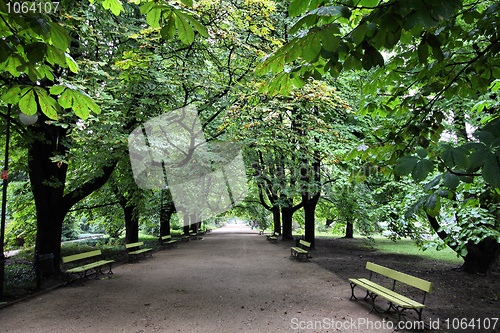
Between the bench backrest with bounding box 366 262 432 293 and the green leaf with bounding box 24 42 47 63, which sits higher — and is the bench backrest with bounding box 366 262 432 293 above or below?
below

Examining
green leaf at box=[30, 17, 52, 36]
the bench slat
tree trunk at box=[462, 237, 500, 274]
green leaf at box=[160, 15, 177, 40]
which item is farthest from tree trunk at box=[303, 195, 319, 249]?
green leaf at box=[30, 17, 52, 36]

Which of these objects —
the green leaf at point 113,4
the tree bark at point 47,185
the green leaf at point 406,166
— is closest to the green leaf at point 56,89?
the green leaf at point 113,4

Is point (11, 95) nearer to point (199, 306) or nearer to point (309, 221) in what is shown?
point (199, 306)

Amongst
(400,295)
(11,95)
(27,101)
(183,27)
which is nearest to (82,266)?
(11,95)

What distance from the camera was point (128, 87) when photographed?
9094mm

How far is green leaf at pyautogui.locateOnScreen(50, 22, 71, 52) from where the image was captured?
1.85 m

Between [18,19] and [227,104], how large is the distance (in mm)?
9143

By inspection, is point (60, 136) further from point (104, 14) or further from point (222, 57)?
point (222, 57)

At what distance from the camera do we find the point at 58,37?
1.88m

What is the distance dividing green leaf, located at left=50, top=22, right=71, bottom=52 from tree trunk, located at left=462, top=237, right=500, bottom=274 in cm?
1217

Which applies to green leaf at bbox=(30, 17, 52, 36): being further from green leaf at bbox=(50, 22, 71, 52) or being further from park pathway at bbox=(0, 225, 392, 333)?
park pathway at bbox=(0, 225, 392, 333)

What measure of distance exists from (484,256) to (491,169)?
11.0 meters

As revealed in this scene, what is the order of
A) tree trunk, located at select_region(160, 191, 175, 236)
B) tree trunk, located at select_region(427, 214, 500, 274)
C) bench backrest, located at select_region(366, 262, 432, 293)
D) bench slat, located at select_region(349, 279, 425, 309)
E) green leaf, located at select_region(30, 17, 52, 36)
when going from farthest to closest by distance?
tree trunk, located at select_region(160, 191, 175, 236), tree trunk, located at select_region(427, 214, 500, 274), bench backrest, located at select_region(366, 262, 432, 293), bench slat, located at select_region(349, 279, 425, 309), green leaf, located at select_region(30, 17, 52, 36)

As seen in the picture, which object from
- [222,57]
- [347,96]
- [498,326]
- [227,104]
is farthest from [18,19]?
[347,96]
